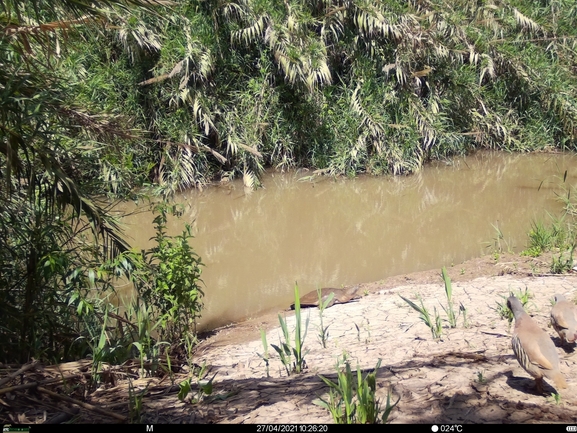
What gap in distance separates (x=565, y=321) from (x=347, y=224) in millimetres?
6804

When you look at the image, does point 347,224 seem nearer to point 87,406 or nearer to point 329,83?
point 329,83

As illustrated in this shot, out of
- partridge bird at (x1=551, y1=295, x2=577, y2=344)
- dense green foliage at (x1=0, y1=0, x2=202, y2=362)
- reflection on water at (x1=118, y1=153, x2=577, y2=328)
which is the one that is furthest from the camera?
reflection on water at (x1=118, y1=153, x2=577, y2=328)

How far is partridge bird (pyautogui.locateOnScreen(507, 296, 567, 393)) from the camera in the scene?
3.40 metres

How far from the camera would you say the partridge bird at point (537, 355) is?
3402 millimetres

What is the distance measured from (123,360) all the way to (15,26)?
247 centimetres

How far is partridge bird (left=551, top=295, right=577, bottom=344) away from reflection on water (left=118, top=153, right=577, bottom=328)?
13.1ft

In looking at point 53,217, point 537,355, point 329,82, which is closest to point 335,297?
point 53,217

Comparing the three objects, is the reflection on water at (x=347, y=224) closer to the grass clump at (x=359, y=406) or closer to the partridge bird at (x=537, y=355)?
the grass clump at (x=359, y=406)

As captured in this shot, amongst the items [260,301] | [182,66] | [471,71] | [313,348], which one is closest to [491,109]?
[471,71]

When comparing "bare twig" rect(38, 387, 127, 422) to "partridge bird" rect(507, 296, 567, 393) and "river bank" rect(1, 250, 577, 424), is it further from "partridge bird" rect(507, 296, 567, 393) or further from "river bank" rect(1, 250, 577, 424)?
"partridge bird" rect(507, 296, 567, 393)

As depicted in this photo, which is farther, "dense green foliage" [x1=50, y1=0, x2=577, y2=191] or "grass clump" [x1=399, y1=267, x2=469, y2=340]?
"dense green foliage" [x1=50, y1=0, x2=577, y2=191]

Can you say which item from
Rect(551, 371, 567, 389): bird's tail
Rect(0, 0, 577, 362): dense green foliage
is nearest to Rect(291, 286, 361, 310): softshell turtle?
Rect(0, 0, 577, 362): dense green foliage

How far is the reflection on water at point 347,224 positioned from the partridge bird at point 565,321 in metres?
4.00

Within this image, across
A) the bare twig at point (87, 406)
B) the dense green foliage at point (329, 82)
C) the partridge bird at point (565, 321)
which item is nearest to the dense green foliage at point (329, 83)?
the dense green foliage at point (329, 82)
